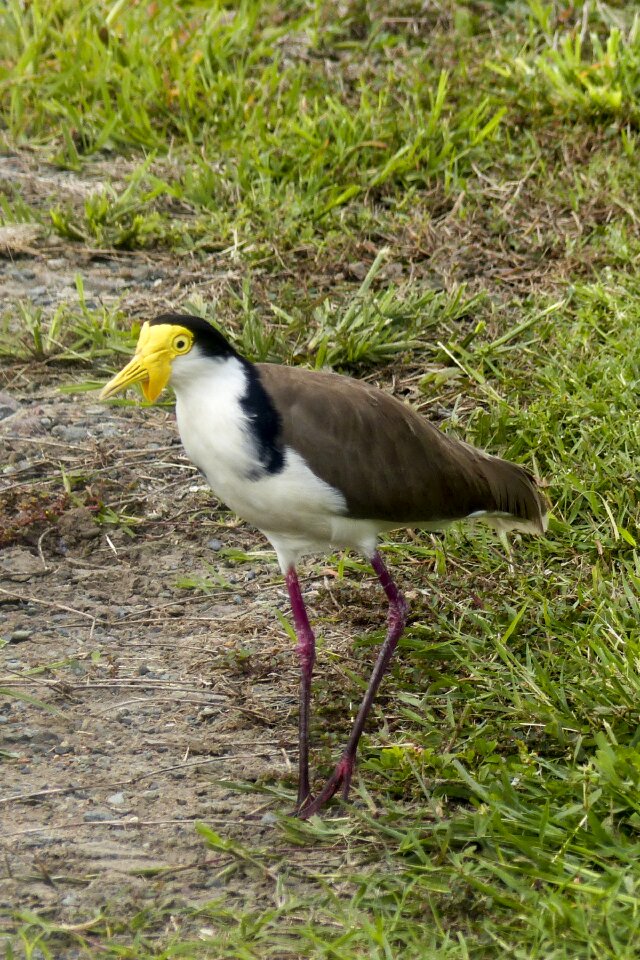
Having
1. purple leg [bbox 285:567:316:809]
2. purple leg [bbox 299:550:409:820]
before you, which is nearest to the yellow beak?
purple leg [bbox 285:567:316:809]

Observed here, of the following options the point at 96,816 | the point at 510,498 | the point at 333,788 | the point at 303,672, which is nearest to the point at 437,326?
the point at 510,498

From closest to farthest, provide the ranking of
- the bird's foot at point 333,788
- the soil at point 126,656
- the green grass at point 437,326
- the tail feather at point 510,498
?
the green grass at point 437,326
the soil at point 126,656
the bird's foot at point 333,788
the tail feather at point 510,498

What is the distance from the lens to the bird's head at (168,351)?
12.8 feet

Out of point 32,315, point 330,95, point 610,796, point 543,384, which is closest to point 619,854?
point 610,796

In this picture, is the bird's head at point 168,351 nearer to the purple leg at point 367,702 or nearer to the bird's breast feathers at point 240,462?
the bird's breast feathers at point 240,462

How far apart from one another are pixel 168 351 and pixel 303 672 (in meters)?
1.04

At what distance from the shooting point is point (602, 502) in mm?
5027

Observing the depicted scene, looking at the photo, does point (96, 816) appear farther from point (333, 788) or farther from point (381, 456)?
point (381, 456)

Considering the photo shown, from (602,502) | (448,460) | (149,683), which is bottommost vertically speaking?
(149,683)

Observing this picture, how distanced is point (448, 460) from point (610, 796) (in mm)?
1208

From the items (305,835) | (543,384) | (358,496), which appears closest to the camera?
(305,835)

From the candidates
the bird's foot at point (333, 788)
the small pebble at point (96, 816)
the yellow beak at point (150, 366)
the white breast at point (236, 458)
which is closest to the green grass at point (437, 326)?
the bird's foot at point (333, 788)

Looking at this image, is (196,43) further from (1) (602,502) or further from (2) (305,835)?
(2) (305,835)

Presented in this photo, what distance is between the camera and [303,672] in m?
4.16
